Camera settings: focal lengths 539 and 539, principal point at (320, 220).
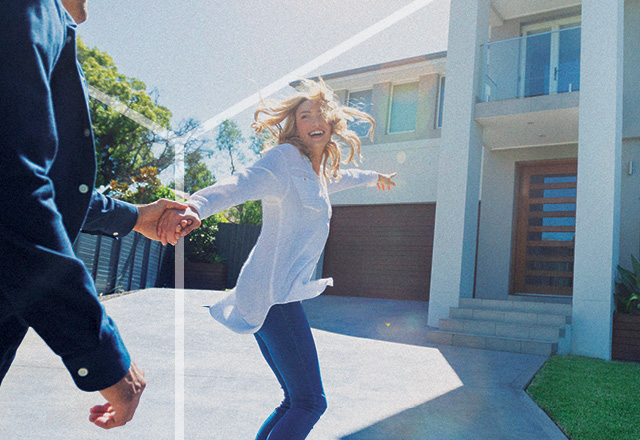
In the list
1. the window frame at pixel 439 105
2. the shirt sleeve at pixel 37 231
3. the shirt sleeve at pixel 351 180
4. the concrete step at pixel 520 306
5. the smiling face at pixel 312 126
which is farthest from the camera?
the window frame at pixel 439 105

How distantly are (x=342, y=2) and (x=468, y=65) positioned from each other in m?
3.36

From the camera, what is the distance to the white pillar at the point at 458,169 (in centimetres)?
910

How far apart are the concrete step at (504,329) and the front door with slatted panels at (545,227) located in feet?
11.4

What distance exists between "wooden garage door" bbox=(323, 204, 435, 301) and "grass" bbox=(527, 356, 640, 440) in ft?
20.2

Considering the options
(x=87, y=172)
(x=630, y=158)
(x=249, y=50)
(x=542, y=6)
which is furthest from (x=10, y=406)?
(x=249, y=50)

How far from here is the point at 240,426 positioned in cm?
373

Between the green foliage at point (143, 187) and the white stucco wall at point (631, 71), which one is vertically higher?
the white stucco wall at point (631, 71)

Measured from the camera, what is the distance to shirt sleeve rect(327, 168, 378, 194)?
304cm

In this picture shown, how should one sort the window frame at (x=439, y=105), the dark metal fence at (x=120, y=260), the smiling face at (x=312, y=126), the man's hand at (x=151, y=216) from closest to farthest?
the man's hand at (x=151, y=216), the smiling face at (x=312, y=126), the dark metal fence at (x=120, y=260), the window frame at (x=439, y=105)

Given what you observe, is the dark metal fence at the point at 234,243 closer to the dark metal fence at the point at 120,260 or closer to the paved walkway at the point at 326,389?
the dark metal fence at the point at 120,260

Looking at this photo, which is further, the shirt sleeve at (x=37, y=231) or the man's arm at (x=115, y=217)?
the man's arm at (x=115, y=217)

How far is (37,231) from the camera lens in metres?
0.93

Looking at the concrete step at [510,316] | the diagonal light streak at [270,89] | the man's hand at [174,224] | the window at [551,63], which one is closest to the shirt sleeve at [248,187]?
the man's hand at [174,224]

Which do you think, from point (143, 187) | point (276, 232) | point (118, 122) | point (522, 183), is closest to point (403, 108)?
point (522, 183)
